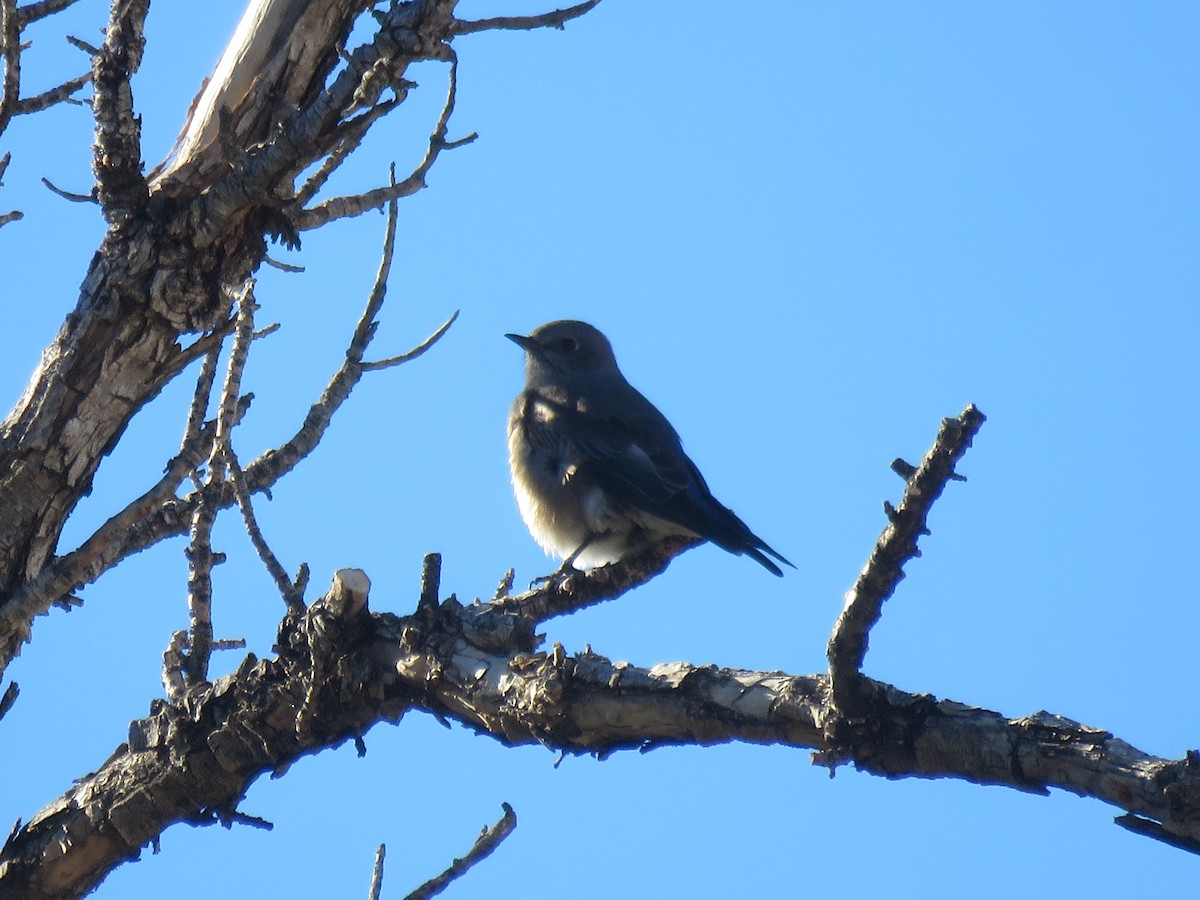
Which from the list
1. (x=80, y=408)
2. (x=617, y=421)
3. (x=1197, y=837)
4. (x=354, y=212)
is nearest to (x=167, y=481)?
(x=80, y=408)

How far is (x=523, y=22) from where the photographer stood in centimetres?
445

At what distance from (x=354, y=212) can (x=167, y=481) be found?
101 cm

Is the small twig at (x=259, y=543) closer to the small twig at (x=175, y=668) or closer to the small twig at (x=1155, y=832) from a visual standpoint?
the small twig at (x=175, y=668)

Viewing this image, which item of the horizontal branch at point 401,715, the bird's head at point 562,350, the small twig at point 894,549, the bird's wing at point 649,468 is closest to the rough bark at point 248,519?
the horizontal branch at point 401,715

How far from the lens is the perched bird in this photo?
6977 mm

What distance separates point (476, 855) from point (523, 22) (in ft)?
8.18

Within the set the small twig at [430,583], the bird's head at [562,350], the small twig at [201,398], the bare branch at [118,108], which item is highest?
the bird's head at [562,350]

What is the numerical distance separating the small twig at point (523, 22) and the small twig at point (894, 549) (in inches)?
93.1

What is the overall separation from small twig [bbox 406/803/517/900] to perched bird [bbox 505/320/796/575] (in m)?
3.14

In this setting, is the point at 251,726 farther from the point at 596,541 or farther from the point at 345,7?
the point at 596,541

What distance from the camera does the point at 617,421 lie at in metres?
7.94

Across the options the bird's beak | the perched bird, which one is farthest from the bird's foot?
the bird's beak

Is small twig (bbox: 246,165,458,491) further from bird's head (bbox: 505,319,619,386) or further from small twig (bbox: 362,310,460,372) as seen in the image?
bird's head (bbox: 505,319,619,386)

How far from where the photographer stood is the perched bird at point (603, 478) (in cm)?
698
